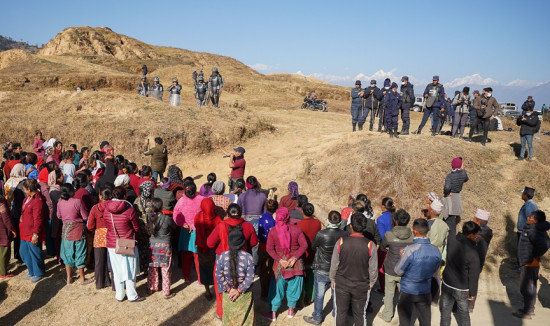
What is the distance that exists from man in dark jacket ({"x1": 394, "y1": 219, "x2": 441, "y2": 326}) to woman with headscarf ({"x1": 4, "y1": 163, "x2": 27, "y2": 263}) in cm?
602

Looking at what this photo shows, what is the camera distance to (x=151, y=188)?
20.1ft

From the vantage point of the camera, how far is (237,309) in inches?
167

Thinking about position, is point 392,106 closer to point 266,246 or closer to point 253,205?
point 253,205

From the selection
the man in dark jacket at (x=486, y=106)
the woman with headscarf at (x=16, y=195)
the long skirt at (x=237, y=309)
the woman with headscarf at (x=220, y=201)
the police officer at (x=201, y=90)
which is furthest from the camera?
the police officer at (x=201, y=90)

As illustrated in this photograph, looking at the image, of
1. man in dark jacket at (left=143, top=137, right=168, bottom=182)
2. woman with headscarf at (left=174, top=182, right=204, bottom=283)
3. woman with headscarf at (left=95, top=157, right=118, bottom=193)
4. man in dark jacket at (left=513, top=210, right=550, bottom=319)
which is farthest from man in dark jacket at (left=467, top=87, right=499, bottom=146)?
woman with headscarf at (left=95, top=157, right=118, bottom=193)

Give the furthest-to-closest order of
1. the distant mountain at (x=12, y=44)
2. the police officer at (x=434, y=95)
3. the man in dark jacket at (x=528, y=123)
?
the distant mountain at (x=12, y=44), the police officer at (x=434, y=95), the man in dark jacket at (x=528, y=123)

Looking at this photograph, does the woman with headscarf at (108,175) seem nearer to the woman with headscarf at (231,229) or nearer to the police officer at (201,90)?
the woman with headscarf at (231,229)

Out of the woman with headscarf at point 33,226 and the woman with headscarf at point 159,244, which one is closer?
the woman with headscarf at point 159,244

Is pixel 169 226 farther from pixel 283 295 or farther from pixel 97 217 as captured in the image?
pixel 283 295

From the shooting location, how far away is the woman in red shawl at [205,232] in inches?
198

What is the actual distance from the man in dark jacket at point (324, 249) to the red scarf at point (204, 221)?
1.50 meters

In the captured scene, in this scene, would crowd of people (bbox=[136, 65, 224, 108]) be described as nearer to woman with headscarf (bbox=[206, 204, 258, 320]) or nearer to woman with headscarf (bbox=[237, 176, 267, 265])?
woman with headscarf (bbox=[237, 176, 267, 265])

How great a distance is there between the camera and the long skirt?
4.22 metres

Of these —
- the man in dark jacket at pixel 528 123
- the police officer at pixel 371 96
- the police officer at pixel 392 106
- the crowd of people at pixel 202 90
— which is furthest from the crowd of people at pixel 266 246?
the crowd of people at pixel 202 90
